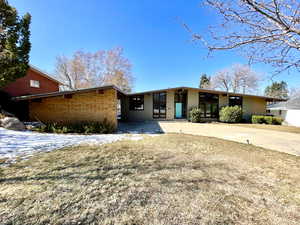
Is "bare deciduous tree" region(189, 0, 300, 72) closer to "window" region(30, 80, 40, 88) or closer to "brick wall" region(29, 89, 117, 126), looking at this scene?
"brick wall" region(29, 89, 117, 126)

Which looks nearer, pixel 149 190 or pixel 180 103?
pixel 149 190

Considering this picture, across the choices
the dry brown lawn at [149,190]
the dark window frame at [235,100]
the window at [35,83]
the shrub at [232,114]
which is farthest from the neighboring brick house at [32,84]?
the dark window frame at [235,100]

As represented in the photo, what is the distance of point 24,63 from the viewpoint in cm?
797

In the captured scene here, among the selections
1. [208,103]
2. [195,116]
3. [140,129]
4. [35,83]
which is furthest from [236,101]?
[35,83]

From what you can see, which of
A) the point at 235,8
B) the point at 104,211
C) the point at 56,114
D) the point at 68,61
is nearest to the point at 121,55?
the point at 68,61

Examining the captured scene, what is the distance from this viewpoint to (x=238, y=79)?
87.0 feet

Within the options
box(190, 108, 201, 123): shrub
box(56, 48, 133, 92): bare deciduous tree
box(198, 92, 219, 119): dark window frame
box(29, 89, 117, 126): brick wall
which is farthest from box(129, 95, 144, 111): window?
box(56, 48, 133, 92): bare deciduous tree

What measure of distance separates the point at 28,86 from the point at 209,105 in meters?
18.5

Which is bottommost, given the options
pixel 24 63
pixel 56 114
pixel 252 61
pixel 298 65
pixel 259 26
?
pixel 56 114

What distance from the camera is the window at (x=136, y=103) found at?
1418 centimetres

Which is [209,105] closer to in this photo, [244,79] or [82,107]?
[82,107]

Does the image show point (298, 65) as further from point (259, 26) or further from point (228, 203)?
point (228, 203)

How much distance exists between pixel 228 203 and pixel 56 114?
32.9ft

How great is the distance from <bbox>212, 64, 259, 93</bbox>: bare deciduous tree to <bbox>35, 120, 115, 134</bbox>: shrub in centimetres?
2873
